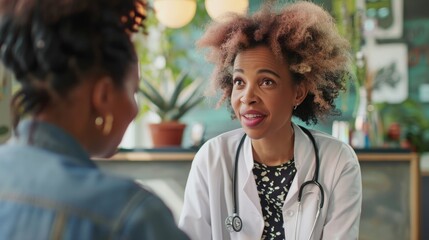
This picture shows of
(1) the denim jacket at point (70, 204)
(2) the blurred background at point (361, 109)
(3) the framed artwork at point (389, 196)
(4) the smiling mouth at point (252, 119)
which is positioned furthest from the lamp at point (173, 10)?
(1) the denim jacket at point (70, 204)

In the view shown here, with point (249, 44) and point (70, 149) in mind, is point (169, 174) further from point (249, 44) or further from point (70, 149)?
point (70, 149)

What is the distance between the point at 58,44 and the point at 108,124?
139mm

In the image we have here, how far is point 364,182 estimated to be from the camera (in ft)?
10.9

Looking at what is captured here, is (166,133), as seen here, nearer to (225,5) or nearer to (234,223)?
(225,5)

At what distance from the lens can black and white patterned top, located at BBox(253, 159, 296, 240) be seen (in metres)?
1.79

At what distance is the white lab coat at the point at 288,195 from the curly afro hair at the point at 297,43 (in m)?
0.18

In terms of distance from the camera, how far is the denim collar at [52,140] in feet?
2.65

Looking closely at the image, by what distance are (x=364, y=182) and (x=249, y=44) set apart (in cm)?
175

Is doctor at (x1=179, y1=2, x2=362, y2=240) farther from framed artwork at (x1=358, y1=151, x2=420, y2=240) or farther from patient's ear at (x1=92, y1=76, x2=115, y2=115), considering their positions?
framed artwork at (x1=358, y1=151, x2=420, y2=240)

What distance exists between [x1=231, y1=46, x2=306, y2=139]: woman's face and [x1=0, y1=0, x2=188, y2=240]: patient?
923mm

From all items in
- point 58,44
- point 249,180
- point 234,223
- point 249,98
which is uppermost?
point 58,44

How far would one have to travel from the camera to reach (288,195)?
1791mm

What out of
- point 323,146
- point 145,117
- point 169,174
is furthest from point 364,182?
point 145,117

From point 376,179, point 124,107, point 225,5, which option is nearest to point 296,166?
point 124,107
